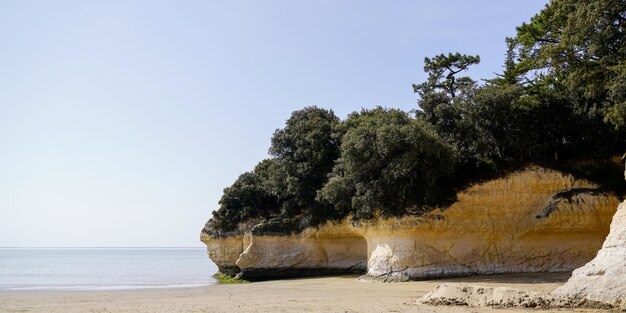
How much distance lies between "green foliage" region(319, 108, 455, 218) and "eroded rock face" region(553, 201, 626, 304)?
10854 millimetres

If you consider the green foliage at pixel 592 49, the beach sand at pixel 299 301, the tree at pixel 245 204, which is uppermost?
the green foliage at pixel 592 49

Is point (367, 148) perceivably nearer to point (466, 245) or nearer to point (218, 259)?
point (466, 245)

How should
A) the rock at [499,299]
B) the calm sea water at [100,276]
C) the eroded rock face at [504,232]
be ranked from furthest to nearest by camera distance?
the calm sea water at [100,276]
the eroded rock face at [504,232]
the rock at [499,299]

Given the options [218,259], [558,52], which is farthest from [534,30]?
[218,259]

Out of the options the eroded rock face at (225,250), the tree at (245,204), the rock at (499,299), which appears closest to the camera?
the rock at (499,299)

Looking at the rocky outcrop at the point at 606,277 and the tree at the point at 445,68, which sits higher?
the tree at the point at 445,68

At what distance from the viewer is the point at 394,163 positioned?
25344mm

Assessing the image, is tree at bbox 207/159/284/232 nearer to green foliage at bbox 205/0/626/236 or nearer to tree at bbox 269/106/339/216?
tree at bbox 269/106/339/216

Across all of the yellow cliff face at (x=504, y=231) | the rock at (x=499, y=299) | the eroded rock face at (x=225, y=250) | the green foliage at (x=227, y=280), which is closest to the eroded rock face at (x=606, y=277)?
the rock at (x=499, y=299)

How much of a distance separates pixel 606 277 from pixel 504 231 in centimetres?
1242

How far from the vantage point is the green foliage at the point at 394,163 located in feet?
82.3

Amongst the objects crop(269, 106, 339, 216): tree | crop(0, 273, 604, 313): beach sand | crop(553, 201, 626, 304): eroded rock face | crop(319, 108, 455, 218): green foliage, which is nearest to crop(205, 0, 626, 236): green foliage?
crop(319, 108, 455, 218): green foliage

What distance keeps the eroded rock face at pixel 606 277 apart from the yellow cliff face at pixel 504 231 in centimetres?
1083

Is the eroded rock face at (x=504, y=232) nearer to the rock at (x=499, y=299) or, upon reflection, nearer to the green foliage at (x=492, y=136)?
the green foliage at (x=492, y=136)
